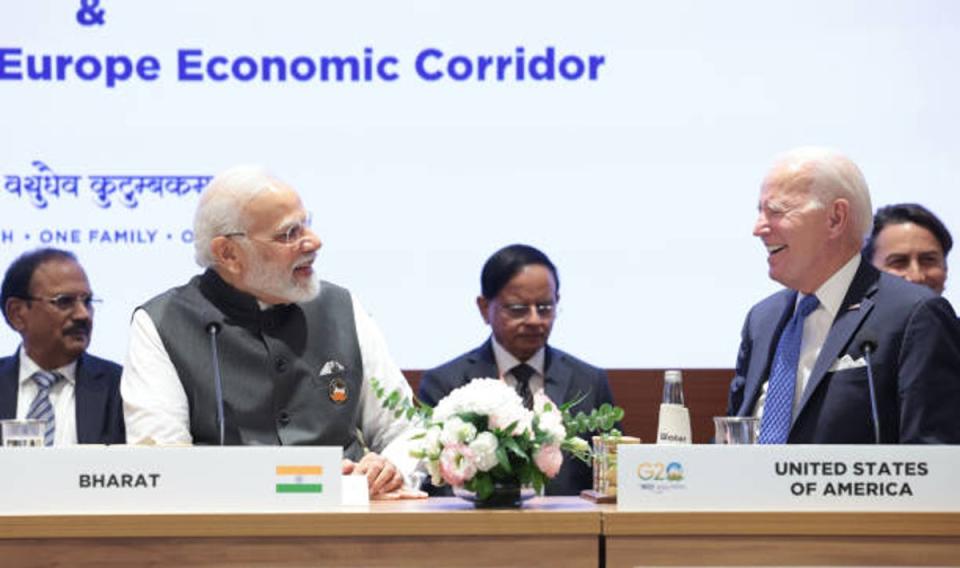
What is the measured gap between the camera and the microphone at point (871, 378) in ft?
11.3

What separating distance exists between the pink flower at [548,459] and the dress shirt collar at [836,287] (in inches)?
47.4

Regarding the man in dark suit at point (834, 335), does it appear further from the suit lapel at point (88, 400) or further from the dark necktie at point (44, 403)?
the dark necktie at point (44, 403)

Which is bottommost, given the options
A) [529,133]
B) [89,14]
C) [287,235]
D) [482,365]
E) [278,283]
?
[482,365]

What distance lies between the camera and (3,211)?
5.44 metres

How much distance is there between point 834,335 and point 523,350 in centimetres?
164

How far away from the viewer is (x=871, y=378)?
3473 millimetres

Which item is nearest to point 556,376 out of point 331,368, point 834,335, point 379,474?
point 331,368

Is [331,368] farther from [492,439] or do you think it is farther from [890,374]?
[890,374]

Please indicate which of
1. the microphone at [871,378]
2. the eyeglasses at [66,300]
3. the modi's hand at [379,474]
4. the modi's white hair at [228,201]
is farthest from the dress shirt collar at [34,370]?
the microphone at [871,378]

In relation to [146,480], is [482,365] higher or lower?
higher

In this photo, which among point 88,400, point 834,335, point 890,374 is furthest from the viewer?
point 88,400

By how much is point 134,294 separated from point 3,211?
561mm

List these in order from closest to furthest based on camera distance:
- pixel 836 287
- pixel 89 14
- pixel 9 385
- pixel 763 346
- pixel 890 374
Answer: pixel 890 374
pixel 836 287
pixel 763 346
pixel 9 385
pixel 89 14

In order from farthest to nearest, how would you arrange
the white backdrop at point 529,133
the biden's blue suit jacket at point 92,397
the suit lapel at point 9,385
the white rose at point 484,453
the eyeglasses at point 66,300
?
the white backdrop at point 529,133 < the eyeglasses at point 66,300 < the suit lapel at point 9,385 < the biden's blue suit jacket at point 92,397 < the white rose at point 484,453
